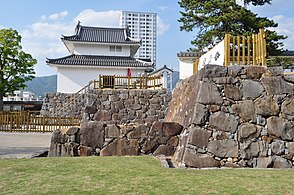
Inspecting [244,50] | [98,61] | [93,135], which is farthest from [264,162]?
[98,61]

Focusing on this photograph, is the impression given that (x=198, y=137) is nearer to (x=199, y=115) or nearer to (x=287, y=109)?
(x=199, y=115)

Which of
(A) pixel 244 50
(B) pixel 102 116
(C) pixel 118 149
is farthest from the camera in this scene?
(B) pixel 102 116

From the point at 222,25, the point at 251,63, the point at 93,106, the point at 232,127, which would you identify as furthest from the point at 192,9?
the point at 232,127

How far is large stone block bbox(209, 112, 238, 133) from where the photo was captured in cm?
688

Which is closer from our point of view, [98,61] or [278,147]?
[278,147]

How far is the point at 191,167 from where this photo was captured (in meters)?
6.41

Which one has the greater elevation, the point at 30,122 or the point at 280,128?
the point at 280,128

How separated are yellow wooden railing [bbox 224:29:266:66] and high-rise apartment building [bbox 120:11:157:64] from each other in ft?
185

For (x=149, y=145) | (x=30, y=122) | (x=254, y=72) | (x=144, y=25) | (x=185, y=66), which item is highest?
(x=144, y=25)

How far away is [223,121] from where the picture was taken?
6.92 meters

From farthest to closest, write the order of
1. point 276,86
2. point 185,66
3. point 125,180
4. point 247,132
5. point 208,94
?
point 185,66 → point 276,86 → point 208,94 → point 247,132 → point 125,180

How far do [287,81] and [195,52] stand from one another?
13.5m

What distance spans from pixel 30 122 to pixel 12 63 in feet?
32.0

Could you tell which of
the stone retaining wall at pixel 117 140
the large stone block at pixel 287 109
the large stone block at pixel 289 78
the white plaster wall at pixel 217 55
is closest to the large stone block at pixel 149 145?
the stone retaining wall at pixel 117 140
